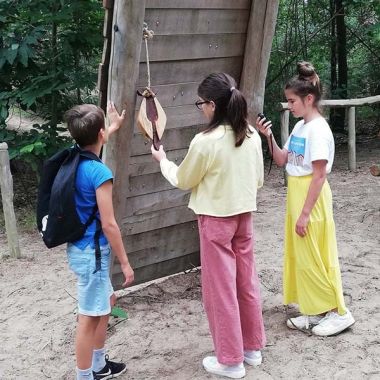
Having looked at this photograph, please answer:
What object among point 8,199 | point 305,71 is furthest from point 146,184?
point 8,199

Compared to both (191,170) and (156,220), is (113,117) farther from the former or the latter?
(156,220)

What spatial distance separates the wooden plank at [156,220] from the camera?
146 inches

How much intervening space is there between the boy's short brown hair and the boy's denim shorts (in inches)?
19.7

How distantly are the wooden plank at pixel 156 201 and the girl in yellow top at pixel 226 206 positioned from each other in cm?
82

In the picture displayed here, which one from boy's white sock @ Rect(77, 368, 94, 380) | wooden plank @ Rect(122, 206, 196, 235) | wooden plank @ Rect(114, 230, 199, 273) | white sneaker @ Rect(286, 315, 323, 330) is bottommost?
white sneaker @ Rect(286, 315, 323, 330)

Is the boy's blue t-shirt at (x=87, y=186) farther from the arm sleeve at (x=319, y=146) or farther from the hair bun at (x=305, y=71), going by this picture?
the hair bun at (x=305, y=71)

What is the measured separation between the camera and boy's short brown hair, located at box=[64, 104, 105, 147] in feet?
8.34

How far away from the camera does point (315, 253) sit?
127 inches

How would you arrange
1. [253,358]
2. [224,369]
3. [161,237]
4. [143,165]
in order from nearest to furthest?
[224,369] < [253,358] < [143,165] < [161,237]

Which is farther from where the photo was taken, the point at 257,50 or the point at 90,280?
the point at 257,50

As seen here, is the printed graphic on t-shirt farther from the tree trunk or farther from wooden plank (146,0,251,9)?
the tree trunk

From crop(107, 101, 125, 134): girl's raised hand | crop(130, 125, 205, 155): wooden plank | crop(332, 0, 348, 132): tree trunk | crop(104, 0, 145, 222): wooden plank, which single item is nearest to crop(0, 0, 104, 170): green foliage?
crop(130, 125, 205, 155): wooden plank

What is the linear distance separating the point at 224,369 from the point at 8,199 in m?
3.05

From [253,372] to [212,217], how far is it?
2.87ft
